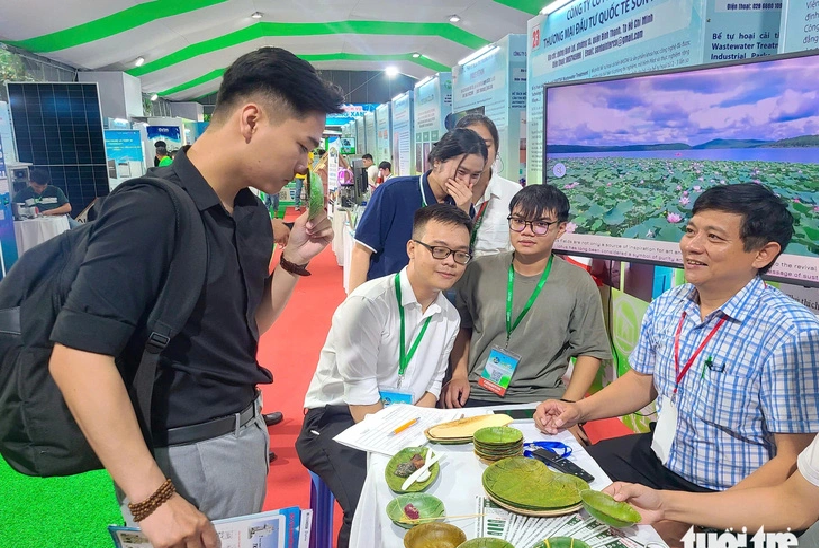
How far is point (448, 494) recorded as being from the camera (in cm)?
115

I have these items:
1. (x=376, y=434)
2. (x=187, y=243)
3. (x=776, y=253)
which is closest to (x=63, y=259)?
(x=187, y=243)

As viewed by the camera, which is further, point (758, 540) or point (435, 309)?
point (435, 309)

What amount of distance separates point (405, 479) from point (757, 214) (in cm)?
104

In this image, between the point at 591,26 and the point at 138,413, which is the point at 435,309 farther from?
the point at 591,26

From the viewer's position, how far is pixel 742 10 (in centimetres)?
202

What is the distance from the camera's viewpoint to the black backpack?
34.9 inches

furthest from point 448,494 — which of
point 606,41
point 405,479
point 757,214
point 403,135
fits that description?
point 403,135

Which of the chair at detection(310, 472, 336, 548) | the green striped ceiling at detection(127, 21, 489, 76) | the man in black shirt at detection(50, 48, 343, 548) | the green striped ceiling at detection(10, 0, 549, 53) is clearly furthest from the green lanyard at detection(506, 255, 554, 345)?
the green striped ceiling at detection(127, 21, 489, 76)

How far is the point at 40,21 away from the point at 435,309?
878cm

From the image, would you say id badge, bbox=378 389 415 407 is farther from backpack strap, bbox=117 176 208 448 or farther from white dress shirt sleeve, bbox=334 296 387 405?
backpack strap, bbox=117 176 208 448

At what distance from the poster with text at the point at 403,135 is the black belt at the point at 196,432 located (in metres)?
8.39

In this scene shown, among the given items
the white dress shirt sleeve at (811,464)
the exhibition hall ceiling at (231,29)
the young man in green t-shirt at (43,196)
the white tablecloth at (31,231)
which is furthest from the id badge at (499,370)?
the exhibition hall ceiling at (231,29)

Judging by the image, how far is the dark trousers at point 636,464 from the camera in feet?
4.98

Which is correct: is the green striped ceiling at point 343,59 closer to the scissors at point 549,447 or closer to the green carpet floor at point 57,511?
the green carpet floor at point 57,511
